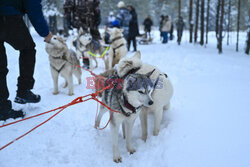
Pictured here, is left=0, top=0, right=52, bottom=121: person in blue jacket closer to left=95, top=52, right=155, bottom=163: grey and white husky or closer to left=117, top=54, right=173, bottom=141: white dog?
left=95, top=52, right=155, bottom=163: grey and white husky

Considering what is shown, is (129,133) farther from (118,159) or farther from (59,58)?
(59,58)

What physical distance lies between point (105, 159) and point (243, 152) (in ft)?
4.83

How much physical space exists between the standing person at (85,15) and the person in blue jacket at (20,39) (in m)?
4.04

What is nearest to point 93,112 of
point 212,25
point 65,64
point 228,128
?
point 65,64

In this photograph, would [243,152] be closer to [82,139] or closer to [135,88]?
[135,88]

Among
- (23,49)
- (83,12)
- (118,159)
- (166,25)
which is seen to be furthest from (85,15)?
(166,25)

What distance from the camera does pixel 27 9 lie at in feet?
7.57

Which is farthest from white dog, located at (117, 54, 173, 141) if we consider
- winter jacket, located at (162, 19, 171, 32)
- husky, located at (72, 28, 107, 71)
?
winter jacket, located at (162, 19, 171, 32)

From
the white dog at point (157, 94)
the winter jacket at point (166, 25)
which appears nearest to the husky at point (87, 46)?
the white dog at point (157, 94)

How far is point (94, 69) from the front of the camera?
654cm

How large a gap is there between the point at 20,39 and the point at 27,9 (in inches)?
16.1

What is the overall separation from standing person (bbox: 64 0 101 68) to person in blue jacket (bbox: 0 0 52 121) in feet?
13.2

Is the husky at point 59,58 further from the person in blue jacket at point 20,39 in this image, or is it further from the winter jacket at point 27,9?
the winter jacket at point 27,9

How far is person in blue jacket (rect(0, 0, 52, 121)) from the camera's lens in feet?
6.99
